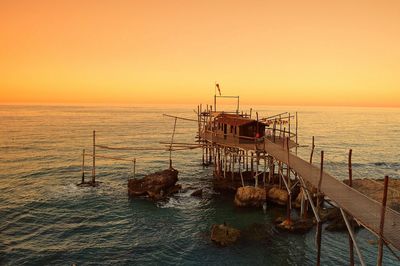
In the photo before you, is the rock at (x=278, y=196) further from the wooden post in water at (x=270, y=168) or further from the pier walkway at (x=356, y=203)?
the pier walkway at (x=356, y=203)

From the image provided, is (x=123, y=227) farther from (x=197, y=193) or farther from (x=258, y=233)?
(x=258, y=233)

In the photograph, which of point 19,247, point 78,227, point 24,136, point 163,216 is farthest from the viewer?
point 24,136

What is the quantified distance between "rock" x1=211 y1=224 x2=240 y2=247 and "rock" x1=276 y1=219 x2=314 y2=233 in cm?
368

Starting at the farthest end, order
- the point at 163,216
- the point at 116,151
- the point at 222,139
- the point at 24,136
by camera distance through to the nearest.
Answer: the point at 24,136
the point at 116,151
the point at 222,139
the point at 163,216

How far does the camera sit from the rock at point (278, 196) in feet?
→ 92.3

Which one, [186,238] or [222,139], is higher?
[222,139]

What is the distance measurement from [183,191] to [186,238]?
34.8ft

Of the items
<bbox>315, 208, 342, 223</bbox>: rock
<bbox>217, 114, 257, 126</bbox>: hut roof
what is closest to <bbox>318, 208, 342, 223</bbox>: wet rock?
<bbox>315, 208, 342, 223</bbox>: rock

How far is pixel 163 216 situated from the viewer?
87.5 ft

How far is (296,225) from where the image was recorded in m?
23.2

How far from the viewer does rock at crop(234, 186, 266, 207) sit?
2755 cm

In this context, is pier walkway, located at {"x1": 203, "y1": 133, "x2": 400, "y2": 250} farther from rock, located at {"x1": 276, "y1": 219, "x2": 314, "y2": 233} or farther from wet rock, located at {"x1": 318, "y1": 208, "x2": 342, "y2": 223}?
wet rock, located at {"x1": 318, "y1": 208, "x2": 342, "y2": 223}

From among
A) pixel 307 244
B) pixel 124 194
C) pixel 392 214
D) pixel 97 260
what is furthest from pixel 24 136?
pixel 392 214

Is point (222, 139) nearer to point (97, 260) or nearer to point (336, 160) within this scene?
point (97, 260)
